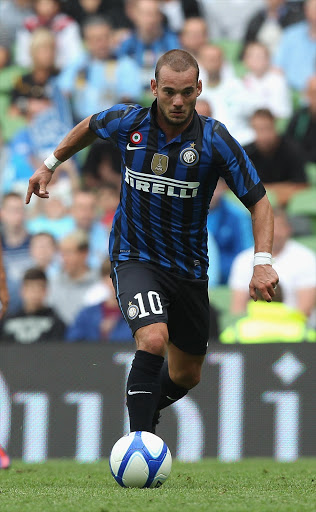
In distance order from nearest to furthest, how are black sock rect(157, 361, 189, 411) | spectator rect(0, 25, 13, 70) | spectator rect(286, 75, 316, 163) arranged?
black sock rect(157, 361, 189, 411)
spectator rect(286, 75, 316, 163)
spectator rect(0, 25, 13, 70)

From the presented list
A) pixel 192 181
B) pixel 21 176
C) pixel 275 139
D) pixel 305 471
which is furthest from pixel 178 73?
pixel 21 176

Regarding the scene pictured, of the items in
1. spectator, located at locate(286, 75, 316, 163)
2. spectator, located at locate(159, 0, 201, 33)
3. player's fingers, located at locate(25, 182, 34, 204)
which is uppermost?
spectator, located at locate(159, 0, 201, 33)

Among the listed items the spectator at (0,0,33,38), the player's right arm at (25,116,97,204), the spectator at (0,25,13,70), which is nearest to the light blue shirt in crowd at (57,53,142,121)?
the spectator at (0,25,13,70)

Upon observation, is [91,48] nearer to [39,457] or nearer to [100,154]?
[100,154]

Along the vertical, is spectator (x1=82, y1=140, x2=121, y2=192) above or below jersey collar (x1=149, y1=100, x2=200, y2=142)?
above

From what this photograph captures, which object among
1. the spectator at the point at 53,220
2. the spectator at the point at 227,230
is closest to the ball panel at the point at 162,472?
the spectator at the point at 227,230

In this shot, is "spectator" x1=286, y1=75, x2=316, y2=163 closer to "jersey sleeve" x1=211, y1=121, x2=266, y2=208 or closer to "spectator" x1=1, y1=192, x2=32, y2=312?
"spectator" x1=1, y1=192, x2=32, y2=312

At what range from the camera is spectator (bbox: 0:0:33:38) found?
11.8 meters

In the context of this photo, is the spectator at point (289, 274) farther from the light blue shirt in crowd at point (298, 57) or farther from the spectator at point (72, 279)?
the light blue shirt in crowd at point (298, 57)

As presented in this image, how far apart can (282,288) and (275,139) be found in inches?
83.5

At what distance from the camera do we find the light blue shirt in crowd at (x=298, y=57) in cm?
1066

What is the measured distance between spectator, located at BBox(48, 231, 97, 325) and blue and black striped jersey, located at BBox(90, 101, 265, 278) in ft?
15.1

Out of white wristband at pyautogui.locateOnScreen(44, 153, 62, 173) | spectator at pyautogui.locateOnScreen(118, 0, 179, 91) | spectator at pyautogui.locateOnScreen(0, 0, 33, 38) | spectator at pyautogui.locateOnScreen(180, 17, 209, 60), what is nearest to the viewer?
white wristband at pyautogui.locateOnScreen(44, 153, 62, 173)

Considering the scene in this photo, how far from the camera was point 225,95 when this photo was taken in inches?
415
